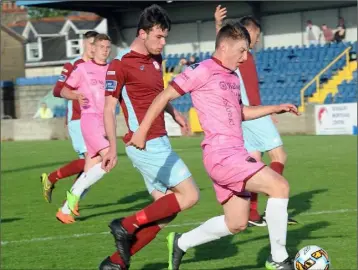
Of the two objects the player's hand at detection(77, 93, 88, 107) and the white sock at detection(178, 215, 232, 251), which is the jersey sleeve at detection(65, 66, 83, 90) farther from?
the white sock at detection(178, 215, 232, 251)

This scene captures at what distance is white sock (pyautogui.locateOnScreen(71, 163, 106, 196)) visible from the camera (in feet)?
34.5

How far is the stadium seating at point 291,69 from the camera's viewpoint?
117 feet

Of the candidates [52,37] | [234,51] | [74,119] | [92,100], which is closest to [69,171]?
[74,119]

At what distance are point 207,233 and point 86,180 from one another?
12.4ft

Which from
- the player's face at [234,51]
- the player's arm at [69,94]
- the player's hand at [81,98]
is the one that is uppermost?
the player's face at [234,51]

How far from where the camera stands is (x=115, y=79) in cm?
739

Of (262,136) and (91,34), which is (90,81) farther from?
(262,136)

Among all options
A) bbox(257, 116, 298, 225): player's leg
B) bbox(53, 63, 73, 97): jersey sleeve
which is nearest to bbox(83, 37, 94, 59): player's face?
bbox(53, 63, 73, 97): jersey sleeve

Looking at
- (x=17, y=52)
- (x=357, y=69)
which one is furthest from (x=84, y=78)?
(x=17, y=52)

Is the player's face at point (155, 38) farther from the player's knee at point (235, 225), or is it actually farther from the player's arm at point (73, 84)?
the player's arm at point (73, 84)

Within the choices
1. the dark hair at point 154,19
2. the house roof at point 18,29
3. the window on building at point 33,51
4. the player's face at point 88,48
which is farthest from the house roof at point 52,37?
the dark hair at point 154,19

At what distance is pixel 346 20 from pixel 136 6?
416 inches

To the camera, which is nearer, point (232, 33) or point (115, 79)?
point (232, 33)

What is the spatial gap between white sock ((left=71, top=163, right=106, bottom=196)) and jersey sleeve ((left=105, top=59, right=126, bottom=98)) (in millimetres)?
3261
